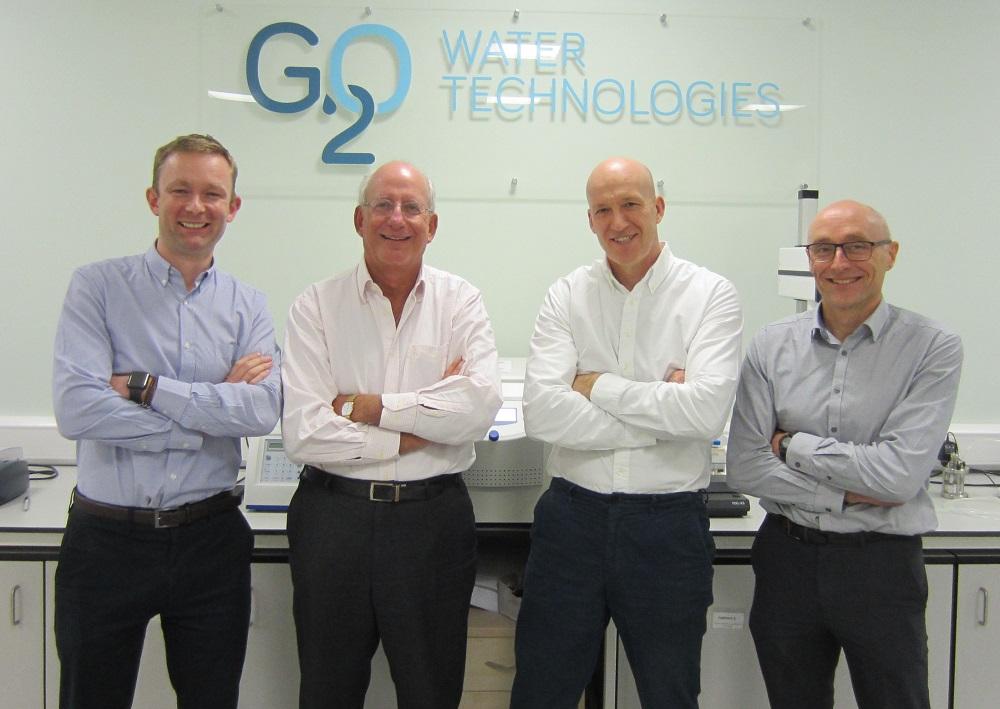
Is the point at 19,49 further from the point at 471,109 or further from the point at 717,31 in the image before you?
the point at 717,31

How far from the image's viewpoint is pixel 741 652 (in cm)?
251

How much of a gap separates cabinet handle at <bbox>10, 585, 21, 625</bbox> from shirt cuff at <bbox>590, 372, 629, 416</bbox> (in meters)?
1.82

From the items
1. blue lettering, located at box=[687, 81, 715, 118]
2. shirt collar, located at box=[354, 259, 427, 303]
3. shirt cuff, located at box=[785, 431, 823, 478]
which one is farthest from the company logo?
shirt cuff, located at box=[785, 431, 823, 478]

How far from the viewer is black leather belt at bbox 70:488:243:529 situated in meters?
1.90

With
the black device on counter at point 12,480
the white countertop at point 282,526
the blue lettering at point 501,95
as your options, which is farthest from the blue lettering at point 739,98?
the black device on counter at point 12,480

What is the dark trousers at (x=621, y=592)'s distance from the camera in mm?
1977

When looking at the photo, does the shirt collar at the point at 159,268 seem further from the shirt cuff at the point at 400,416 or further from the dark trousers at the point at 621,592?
the dark trousers at the point at 621,592

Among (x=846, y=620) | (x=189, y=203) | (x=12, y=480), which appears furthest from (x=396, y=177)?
(x=12, y=480)

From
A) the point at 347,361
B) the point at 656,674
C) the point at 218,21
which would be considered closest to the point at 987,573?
the point at 656,674

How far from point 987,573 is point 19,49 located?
393 centimetres

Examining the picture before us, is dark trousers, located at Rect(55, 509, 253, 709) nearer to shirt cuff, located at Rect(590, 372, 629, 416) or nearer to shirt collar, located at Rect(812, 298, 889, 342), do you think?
shirt cuff, located at Rect(590, 372, 629, 416)

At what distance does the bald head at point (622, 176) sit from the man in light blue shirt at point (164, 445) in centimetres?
95

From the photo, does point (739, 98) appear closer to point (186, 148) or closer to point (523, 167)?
point (523, 167)

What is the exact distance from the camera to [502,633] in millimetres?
2512
